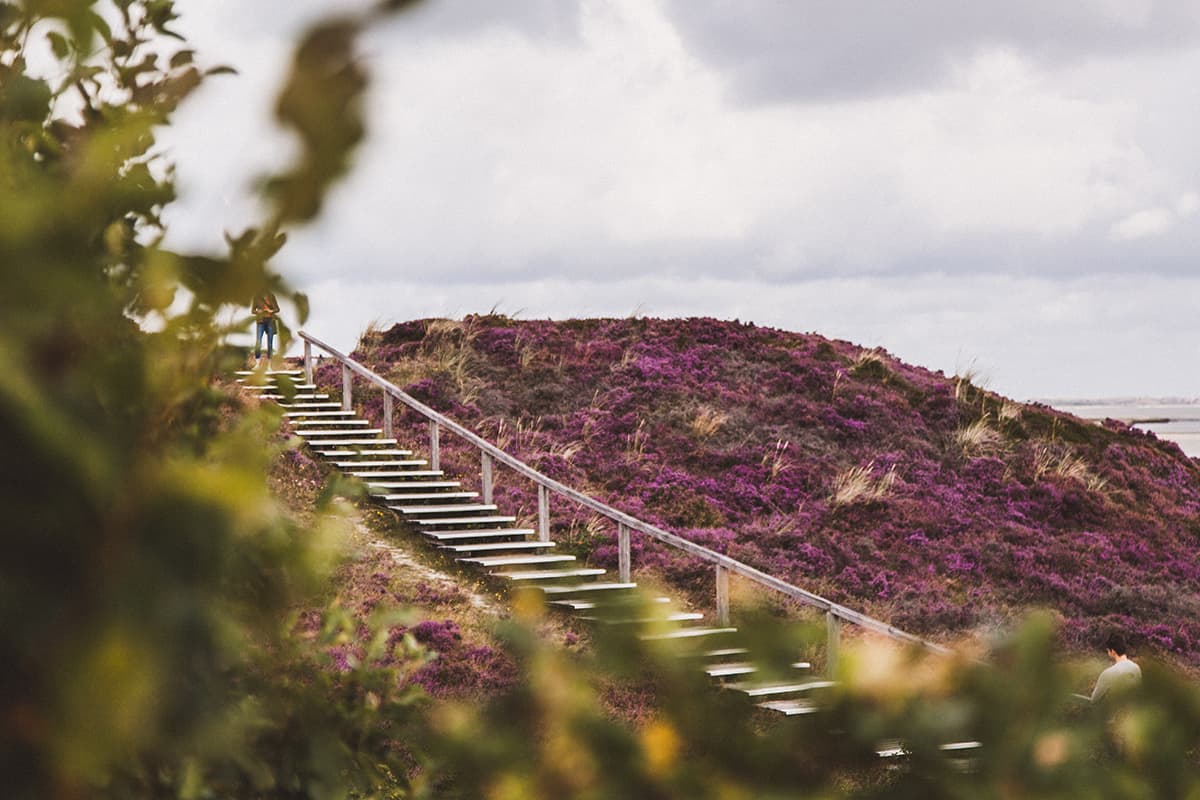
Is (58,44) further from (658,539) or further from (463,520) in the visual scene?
(463,520)

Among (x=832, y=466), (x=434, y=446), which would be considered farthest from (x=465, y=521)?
(x=832, y=466)

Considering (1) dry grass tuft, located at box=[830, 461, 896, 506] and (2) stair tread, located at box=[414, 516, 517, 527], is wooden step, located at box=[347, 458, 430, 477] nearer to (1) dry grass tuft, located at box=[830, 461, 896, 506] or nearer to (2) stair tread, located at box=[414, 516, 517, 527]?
(2) stair tread, located at box=[414, 516, 517, 527]

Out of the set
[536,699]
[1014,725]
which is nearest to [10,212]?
[536,699]

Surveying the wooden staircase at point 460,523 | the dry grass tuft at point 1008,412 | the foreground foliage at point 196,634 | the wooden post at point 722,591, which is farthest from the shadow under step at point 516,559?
the foreground foliage at point 196,634

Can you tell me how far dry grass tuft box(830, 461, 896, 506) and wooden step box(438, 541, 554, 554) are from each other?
17.2 ft

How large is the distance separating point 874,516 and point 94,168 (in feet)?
57.7

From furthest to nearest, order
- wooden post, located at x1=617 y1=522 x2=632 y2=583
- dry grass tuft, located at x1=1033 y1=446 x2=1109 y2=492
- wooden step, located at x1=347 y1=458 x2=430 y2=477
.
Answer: dry grass tuft, located at x1=1033 y1=446 x2=1109 y2=492, wooden step, located at x1=347 y1=458 x2=430 y2=477, wooden post, located at x1=617 y1=522 x2=632 y2=583

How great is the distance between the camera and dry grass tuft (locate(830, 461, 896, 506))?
1773 cm

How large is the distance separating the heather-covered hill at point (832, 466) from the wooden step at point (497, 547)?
789mm

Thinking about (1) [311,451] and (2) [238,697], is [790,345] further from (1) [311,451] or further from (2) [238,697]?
(2) [238,697]

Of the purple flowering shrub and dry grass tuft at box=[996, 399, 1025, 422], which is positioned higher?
dry grass tuft at box=[996, 399, 1025, 422]

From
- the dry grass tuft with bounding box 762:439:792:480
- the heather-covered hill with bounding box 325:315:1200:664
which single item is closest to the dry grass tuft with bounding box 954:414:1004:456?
the heather-covered hill with bounding box 325:315:1200:664

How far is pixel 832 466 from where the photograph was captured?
758 inches

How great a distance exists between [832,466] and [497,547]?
7.13 meters
